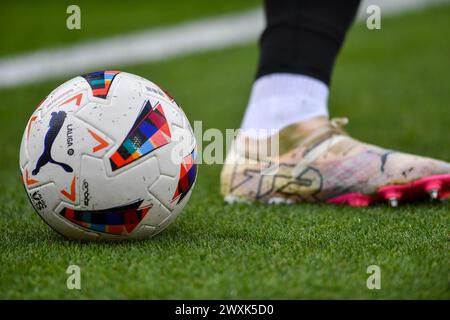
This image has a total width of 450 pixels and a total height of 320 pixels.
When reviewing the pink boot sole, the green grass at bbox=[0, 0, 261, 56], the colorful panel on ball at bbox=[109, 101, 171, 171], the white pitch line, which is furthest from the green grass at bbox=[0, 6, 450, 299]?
the green grass at bbox=[0, 0, 261, 56]

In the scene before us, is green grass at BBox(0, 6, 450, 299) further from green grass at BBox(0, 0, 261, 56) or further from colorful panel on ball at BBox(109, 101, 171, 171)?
green grass at BBox(0, 0, 261, 56)

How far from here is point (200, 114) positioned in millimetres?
4812

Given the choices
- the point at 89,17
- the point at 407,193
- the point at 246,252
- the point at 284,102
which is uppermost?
the point at 89,17

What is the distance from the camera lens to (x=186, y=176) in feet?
6.89

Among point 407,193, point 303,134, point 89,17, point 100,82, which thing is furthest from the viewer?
point 89,17

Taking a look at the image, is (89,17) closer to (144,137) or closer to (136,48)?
(136,48)

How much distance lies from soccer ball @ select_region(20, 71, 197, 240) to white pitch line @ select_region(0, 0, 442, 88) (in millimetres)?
4116

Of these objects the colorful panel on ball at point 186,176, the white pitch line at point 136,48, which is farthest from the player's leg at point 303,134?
the white pitch line at point 136,48

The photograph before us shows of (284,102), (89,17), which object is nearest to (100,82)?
(284,102)

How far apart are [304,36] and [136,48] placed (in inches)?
185

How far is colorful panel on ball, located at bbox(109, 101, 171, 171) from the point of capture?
1965 mm

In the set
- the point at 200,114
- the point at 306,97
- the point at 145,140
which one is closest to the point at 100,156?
the point at 145,140

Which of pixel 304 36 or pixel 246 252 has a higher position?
pixel 304 36
